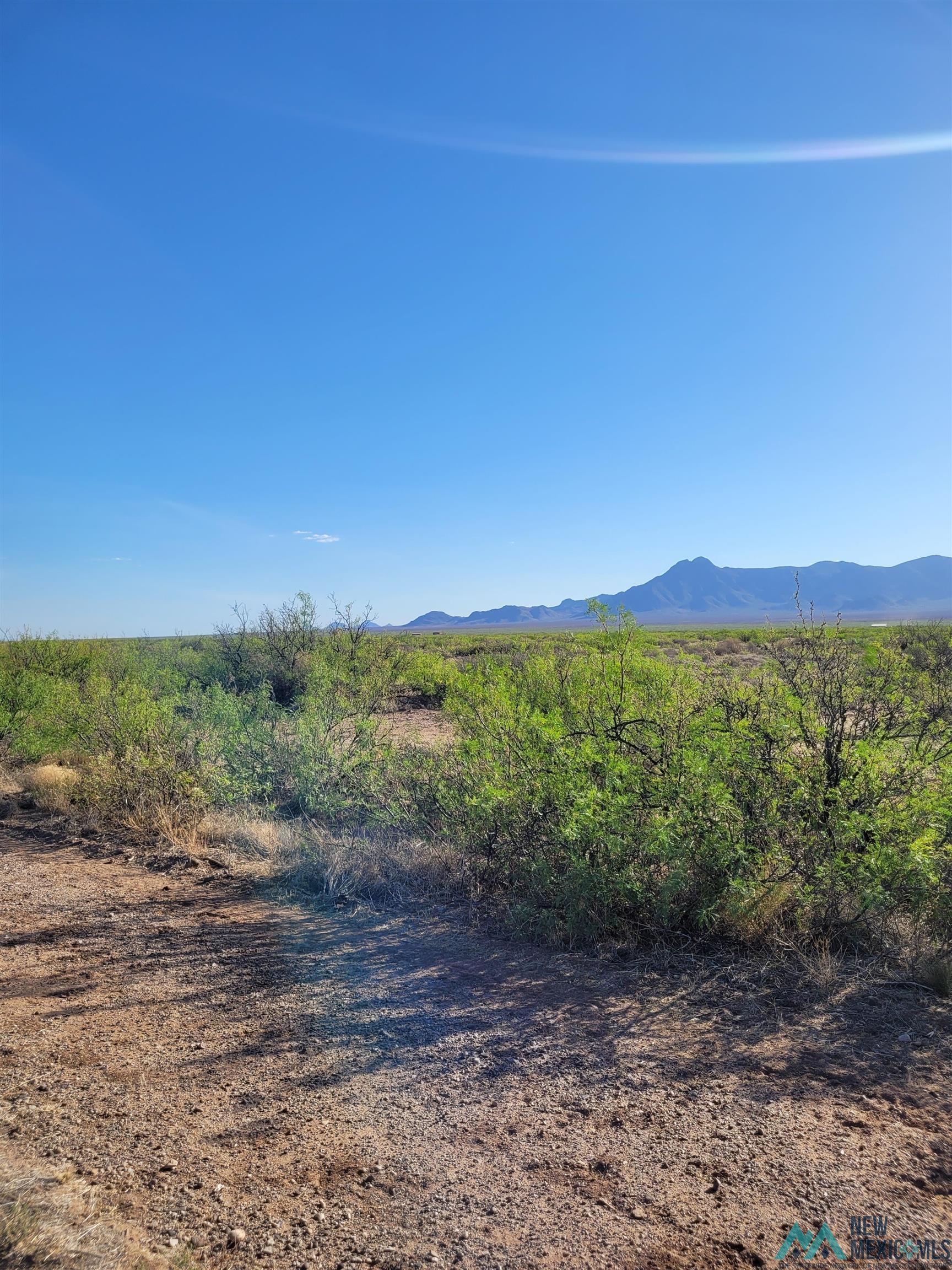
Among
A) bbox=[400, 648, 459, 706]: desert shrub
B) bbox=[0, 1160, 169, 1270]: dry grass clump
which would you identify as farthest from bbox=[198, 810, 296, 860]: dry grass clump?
bbox=[400, 648, 459, 706]: desert shrub

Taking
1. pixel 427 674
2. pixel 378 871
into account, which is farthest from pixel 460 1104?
pixel 427 674

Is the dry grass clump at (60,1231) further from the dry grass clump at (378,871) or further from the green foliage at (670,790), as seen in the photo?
the dry grass clump at (378,871)

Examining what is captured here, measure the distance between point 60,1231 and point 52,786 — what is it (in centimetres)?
927

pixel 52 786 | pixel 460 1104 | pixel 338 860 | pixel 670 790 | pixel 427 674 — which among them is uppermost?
pixel 427 674

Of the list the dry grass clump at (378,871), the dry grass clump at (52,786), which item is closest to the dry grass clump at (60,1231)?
the dry grass clump at (378,871)

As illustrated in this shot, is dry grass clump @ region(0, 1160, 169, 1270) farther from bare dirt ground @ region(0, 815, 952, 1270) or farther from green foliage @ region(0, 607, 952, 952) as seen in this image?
green foliage @ region(0, 607, 952, 952)

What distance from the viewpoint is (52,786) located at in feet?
34.1

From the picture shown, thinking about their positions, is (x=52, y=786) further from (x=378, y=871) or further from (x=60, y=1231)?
(x=60, y=1231)

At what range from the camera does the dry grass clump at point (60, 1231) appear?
238 cm

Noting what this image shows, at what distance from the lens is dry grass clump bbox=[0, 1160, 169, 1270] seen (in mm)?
2375

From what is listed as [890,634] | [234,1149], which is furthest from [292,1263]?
[890,634]

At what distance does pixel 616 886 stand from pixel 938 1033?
197 centimetres

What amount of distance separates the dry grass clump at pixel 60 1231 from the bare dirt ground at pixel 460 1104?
2 centimetres

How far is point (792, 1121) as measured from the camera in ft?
10.3
